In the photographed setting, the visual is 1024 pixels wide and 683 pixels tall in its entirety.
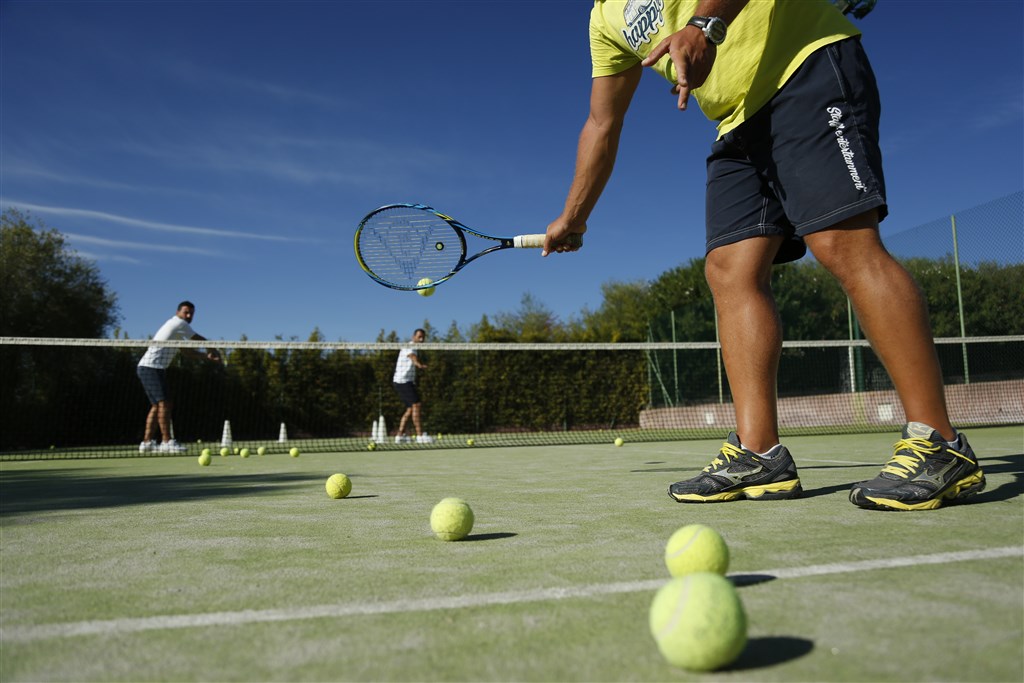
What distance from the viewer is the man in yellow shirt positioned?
2730 mm

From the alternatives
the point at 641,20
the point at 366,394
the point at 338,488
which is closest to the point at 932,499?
the point at 641,20

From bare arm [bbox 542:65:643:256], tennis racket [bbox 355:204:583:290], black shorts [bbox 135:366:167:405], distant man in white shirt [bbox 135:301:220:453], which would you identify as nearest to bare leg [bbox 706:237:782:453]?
bare arm [bbox 542:65:643:256]

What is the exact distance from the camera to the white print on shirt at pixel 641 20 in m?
3.26

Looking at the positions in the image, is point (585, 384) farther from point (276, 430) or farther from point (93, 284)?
point (93, 284)

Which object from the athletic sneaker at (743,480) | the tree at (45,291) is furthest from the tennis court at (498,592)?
the tree at (45,291)

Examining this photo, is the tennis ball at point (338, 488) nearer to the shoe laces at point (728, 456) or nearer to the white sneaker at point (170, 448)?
the shoe laces at point (728, 456)

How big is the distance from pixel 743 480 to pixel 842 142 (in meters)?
1.44

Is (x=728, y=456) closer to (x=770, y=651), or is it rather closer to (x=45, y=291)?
(x=770, y=651)

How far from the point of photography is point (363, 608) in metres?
1.66

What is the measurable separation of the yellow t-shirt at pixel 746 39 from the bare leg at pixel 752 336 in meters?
0.59

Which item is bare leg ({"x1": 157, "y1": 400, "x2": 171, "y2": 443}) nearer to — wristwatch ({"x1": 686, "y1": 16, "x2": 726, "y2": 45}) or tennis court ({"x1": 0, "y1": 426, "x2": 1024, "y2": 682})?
tennis court ({"x1": 0, "y1": 426, "x2": 1024, "y2": 682})

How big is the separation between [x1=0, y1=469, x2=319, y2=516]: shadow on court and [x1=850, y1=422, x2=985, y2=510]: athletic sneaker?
11.4ft

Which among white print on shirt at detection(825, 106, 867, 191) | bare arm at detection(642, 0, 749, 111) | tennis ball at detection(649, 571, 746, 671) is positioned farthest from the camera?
white print on shirt at detection(825, 106, 867, 191)

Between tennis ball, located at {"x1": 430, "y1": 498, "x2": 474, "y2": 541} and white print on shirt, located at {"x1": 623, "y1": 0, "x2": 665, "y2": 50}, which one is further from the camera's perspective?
white print on shirt, located at {"x1": 623, "y1": 0, "x2": 665, "y2": 50}
